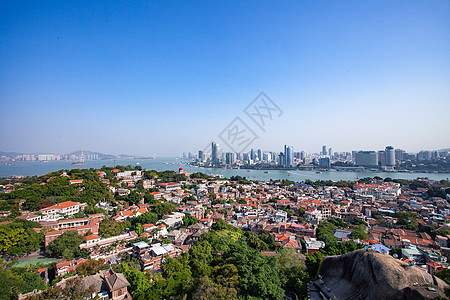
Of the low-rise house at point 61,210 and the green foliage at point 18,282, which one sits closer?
the green foliage at point 18,282

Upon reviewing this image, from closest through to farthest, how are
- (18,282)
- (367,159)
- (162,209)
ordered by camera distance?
(18,282) → (162,209) → (367,159)

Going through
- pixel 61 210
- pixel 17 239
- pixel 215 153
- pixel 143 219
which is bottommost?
pixel 143 219

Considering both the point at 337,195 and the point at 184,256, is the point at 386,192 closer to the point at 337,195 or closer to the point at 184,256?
the point at 337,195

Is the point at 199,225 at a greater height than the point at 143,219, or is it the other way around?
the point at 143,219

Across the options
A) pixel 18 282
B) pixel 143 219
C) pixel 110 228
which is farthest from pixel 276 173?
pixel 18 282

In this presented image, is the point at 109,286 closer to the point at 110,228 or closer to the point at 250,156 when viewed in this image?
the point at 110,228

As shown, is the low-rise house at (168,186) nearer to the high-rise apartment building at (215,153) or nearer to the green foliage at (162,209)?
the green foliage at (162,209)

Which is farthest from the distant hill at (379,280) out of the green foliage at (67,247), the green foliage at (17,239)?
the green foliage at (17,239)

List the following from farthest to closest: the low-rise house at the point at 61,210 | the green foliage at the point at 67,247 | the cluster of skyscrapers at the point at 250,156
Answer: the cluster of skyscrapers at the point at 250,156 < the low-rise house at the point at 61,210 < the green foliage at the point at 67,247
